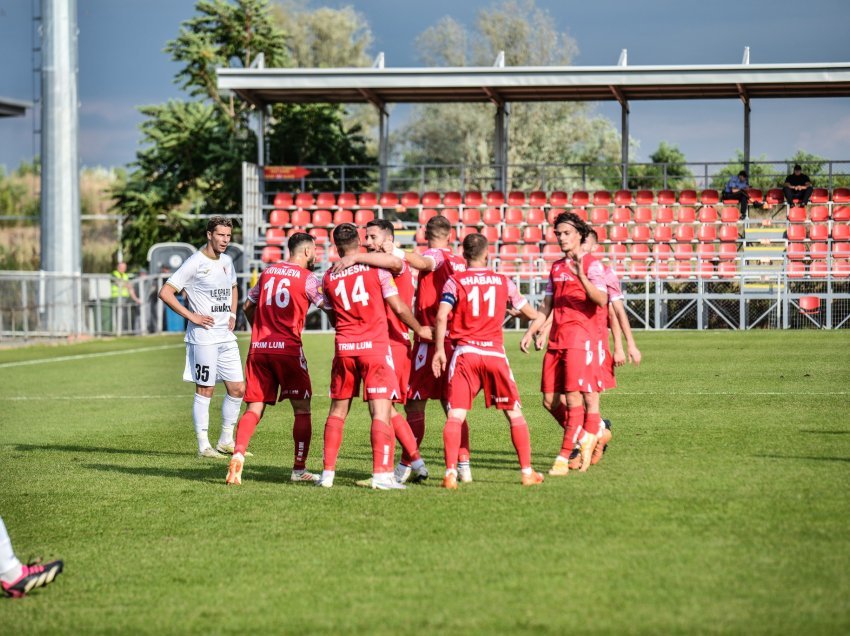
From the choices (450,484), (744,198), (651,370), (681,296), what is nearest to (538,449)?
(450,484)

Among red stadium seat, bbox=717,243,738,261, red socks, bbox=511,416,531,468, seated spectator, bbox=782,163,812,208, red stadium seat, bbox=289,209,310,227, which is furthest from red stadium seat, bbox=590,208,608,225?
red socks, bbox=511,416,531,468

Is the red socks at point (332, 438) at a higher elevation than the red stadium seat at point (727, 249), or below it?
below

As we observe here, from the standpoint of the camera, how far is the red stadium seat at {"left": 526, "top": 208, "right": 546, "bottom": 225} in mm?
35719

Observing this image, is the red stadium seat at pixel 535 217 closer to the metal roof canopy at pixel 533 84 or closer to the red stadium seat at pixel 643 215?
the metal roof canopy at pixel 533 84

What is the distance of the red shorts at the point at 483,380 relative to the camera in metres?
8.97

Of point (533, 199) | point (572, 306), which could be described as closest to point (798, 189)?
point (533, 199)

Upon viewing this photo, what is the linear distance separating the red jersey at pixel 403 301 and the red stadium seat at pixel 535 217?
86.0 feet

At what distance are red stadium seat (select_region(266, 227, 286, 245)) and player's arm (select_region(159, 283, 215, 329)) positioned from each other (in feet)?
80.9

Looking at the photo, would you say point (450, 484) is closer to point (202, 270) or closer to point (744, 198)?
point (202, 270)

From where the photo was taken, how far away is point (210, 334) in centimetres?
1172

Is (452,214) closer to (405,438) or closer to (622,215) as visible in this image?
(622,215)

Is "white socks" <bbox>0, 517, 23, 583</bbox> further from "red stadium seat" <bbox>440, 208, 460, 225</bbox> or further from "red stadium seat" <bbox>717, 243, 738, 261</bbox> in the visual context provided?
"red stadium seat" <bbox>440, 208, 460, 225</bbox>

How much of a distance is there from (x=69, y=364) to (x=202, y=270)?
14.2m

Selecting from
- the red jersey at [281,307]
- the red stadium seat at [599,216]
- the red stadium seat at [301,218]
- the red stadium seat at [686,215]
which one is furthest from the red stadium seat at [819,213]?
the red jersey at [281,307]
